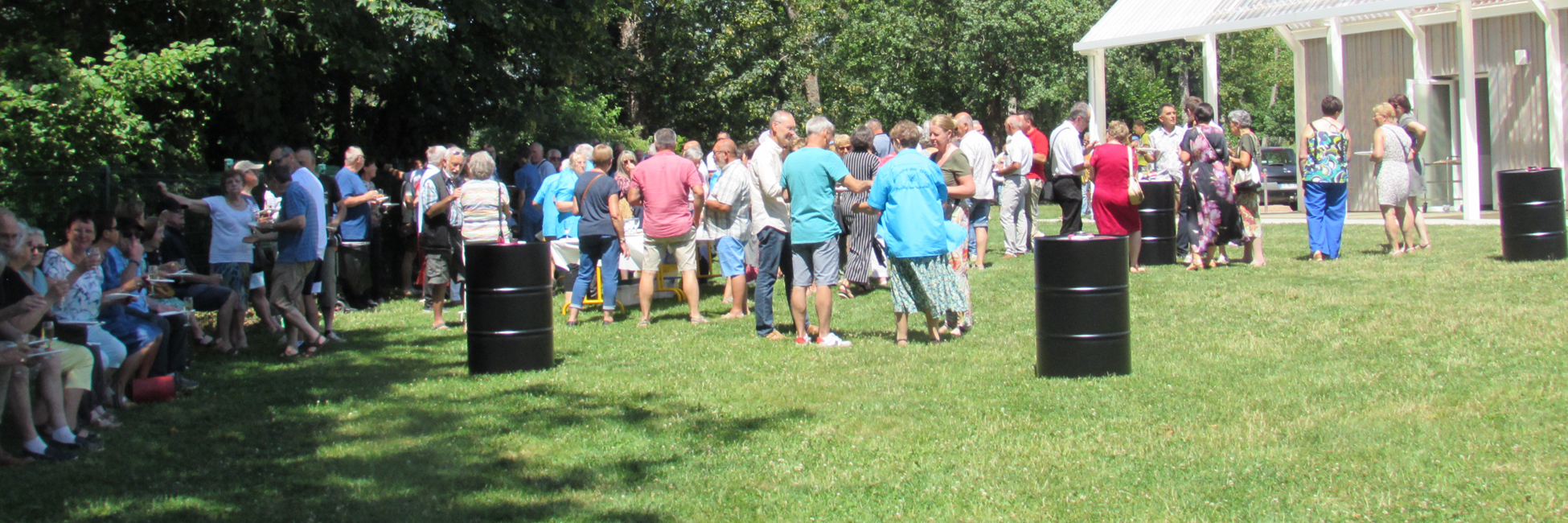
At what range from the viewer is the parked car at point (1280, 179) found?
94.3ft

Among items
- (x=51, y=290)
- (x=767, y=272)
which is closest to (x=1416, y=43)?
(x=767, y=272)

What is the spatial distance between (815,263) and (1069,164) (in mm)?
6057

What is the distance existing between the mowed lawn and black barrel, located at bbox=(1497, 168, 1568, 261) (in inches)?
93.4

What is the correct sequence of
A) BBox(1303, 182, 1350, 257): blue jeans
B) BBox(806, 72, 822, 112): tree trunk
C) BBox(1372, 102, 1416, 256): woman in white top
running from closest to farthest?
BBox(1303, 182, 1350, 257): blue jeans → BBox(1372, 102, 1416, 256): woman in white top → BBox(806, 72, 822, 112): tree trunk

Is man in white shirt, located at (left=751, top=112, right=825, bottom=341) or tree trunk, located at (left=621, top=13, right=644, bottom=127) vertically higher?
tree trunk, located at (left=621, top=13, right=644, bottom=127)

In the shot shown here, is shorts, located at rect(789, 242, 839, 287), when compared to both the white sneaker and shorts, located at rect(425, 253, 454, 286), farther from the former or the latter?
shorts, located at rect(425, 253, 454, 286)

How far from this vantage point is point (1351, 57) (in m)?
22.6

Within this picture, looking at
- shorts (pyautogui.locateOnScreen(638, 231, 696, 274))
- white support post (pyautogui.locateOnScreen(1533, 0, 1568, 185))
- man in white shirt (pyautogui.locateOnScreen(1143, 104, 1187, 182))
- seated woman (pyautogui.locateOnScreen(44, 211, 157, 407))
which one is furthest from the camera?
white support post (pyautogui.locateOnScreen(1533, 0, 1568, 185))

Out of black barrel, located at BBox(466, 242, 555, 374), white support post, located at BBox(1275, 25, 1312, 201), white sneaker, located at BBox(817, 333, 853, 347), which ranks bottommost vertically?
white sneaker, located at BBox(817, 333, 853, 347)

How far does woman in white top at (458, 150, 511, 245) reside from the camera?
10.3 meters

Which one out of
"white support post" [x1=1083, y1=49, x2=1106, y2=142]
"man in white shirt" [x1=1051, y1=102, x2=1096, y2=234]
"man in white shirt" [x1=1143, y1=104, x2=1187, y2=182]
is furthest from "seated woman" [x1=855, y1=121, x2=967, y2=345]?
"white support post" [x1=1083, y1=49, x2=1106, y2=142]

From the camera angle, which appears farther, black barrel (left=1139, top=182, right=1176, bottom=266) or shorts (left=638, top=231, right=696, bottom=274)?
black barrel (left=1139, top=182, right=1176, bottom=266)

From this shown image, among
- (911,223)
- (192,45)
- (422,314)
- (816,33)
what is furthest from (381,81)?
(816,33)

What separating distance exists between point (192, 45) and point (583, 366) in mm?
6112
